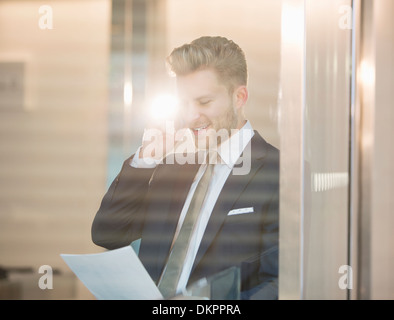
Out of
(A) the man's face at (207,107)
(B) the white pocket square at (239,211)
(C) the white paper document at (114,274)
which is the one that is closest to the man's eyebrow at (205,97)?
(A) the man's face at (207,107)

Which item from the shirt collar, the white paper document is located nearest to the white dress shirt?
the shirt collar

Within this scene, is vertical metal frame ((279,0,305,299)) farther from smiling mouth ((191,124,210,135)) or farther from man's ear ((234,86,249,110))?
smiling mouth ((191,124,210,135))

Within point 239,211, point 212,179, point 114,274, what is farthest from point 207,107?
point 114,274

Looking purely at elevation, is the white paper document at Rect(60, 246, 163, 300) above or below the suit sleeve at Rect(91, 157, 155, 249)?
below

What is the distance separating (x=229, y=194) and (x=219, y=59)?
503 millimetres

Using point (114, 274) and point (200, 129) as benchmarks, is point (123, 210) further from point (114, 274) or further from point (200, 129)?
point (200, 129)

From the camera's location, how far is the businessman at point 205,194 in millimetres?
1501

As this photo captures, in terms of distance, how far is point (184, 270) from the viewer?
4.94 feet

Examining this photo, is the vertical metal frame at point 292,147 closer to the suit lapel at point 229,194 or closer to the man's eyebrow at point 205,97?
the suit lapel at point 229,194

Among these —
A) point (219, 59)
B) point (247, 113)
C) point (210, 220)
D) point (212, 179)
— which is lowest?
point (210, 220)

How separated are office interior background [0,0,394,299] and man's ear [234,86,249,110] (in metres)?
0.03

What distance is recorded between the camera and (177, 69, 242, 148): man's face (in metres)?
1.50

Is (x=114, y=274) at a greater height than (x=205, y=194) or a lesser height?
lesser

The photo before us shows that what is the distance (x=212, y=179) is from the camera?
4.99ft
